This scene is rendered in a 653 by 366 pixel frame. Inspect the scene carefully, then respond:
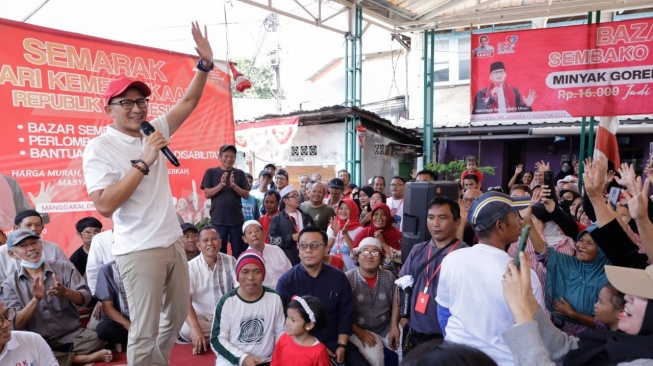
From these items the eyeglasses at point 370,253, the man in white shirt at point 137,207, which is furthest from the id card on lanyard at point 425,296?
the man in white shirt at point 137,207

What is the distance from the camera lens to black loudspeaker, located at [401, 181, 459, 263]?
12.2ft

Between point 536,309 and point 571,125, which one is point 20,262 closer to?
point 536,309

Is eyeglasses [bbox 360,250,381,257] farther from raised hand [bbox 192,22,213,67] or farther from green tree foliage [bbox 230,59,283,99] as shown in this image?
green tree foliage [bbox 230,59,283,99]

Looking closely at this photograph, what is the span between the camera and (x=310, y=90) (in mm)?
20422

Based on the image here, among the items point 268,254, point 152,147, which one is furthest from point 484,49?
point 152,147

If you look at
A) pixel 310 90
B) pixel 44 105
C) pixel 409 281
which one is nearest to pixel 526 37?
pixel 409 281

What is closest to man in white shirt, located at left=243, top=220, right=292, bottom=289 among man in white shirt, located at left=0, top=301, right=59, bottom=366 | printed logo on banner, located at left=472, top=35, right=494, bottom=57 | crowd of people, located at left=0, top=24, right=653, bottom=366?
crowd of people, located at left=0, top=24, right=653, bottom=366

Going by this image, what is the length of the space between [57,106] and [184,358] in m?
3.25

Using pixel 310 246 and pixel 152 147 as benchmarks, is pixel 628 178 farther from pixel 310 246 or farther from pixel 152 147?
pixel 152 147

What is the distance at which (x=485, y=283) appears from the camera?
203 cm

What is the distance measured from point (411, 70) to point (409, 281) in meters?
12.9

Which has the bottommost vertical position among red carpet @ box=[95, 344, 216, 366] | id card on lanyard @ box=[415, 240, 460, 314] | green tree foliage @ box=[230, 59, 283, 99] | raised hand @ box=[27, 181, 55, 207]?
red carpet @ box=[95, 344, 216, 366]

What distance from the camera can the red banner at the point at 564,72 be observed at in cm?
698

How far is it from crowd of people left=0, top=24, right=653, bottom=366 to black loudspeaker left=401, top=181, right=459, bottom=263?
0.23m
